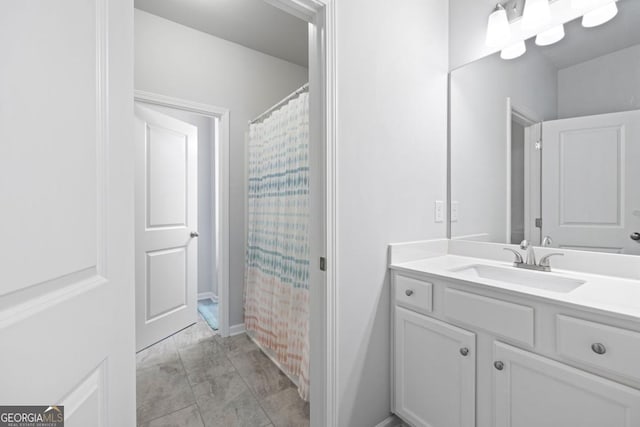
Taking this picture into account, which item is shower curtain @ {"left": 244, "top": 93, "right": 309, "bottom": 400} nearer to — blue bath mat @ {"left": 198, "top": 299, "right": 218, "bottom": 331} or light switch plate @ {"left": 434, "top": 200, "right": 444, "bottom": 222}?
blue bath mat @ {"left": 198, "top": 299, "right": 218, "bottom": 331}

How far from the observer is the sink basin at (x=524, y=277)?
3.97ft

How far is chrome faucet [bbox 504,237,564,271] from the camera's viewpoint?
132 centimetres

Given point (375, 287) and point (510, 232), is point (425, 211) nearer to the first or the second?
point (510, 232)

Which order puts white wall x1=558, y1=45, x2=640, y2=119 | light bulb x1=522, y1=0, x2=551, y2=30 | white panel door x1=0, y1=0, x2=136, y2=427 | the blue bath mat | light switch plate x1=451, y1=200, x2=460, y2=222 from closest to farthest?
white panel door x1=0, y1=0, x2=136, y2=427 → white wall x1=558, y1=45, x2=640, y2=119 → light bulb x1=522, y1=0, x2=551, y2=30 → light switch plate x1=451, y1=200, x2=460, y2=222 → the blue bath mat

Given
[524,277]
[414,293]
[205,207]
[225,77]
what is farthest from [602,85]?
[205,207]

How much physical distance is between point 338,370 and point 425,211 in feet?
3.21

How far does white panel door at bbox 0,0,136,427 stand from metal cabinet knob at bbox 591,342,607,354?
128 centimetres

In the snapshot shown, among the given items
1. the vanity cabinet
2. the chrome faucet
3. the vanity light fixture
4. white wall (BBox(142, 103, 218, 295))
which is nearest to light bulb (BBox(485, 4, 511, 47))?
the vanity light fixture

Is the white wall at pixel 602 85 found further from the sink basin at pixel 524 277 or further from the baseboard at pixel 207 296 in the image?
the baseboard at pixel 207 296

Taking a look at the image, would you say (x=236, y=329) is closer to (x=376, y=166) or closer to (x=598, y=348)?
(x=376, y=166)

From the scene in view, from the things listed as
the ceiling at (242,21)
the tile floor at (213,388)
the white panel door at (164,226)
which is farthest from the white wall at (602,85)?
the white panel door at (164,226)

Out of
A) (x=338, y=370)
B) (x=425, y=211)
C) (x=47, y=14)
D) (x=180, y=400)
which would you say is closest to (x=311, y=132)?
Answer: (x=425, y=211)

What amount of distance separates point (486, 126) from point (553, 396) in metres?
1.35

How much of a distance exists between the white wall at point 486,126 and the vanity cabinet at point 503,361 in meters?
0.62
